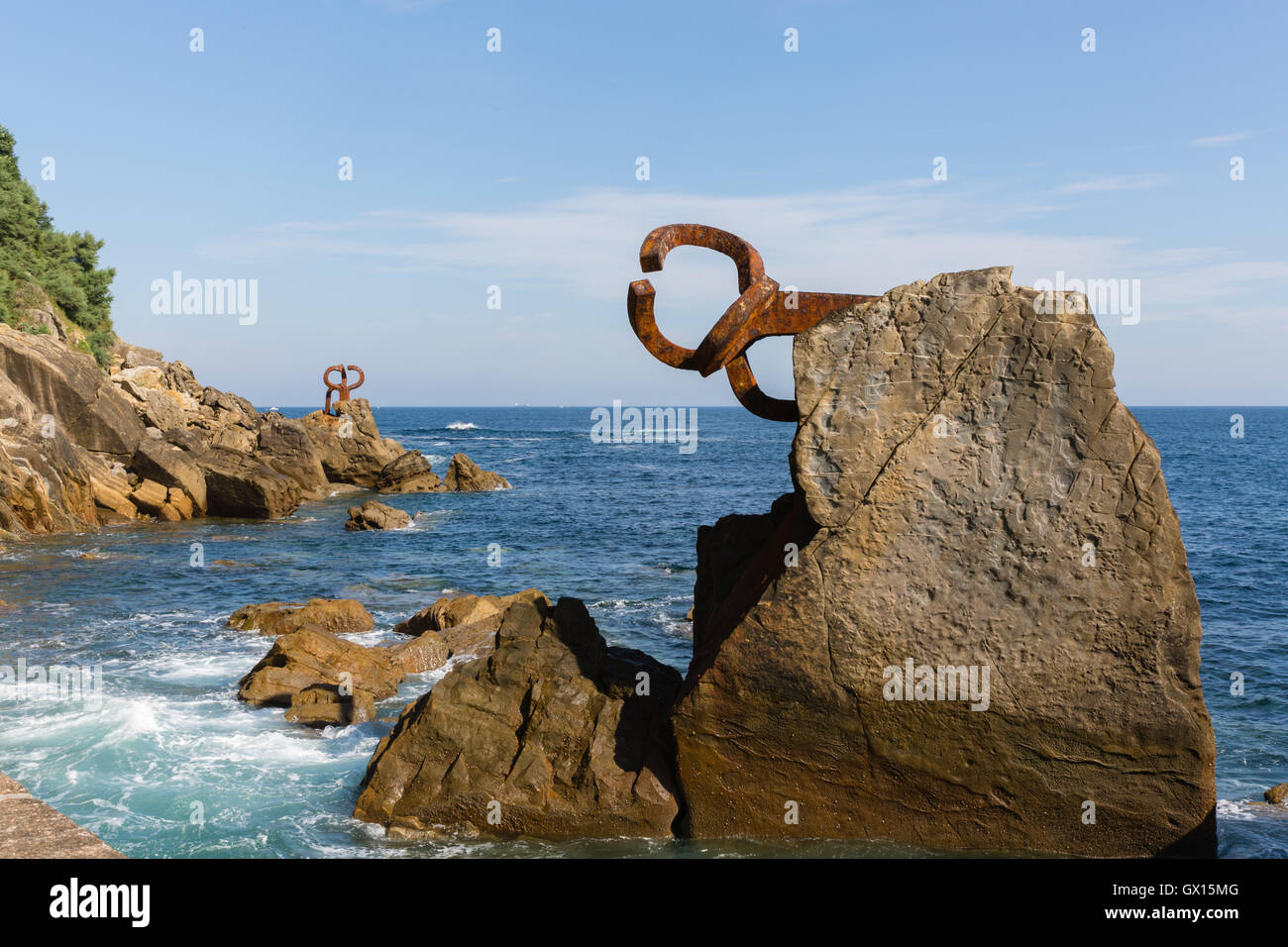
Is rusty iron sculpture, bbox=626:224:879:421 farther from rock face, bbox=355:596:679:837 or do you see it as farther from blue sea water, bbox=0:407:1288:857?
→ blue sea water, bbox=0:407:1288:857

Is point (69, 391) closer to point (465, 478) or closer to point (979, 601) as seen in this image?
point (465, 478)

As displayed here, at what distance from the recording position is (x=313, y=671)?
11734mm

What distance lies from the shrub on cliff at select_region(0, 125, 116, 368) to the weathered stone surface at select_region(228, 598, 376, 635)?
68.4 ft

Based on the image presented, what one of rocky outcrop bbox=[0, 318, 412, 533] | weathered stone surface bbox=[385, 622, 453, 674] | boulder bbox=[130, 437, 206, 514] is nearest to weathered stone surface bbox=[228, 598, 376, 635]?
weathered stone surface bbox=[385, 622, 453, 674]

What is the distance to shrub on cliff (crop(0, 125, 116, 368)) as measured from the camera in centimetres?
3331

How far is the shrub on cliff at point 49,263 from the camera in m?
33.3

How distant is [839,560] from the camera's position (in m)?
6.94

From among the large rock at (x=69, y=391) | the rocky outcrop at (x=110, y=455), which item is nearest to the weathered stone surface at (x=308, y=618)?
the rocky outcrop at (x=110, y=455)

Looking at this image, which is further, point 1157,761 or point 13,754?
point 13,754

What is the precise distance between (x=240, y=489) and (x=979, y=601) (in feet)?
86.6

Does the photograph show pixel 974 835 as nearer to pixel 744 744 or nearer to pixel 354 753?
pixel 744 744

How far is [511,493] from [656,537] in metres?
13.5
